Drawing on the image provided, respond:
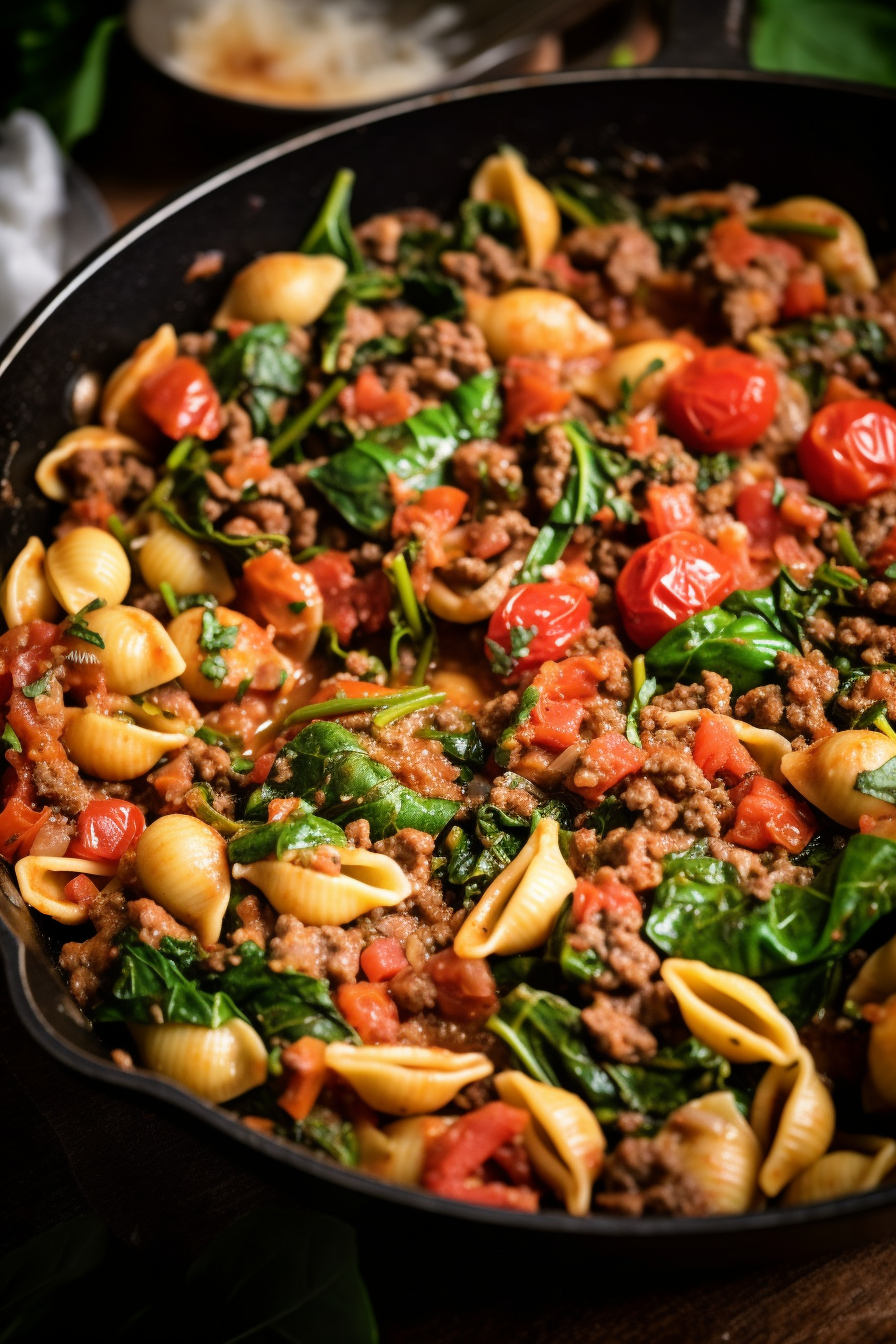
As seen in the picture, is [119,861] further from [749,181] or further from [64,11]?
[64,11]

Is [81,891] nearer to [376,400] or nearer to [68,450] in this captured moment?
[68,450]

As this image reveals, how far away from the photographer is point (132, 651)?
13.4 ft

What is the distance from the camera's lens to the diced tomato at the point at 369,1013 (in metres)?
3.45

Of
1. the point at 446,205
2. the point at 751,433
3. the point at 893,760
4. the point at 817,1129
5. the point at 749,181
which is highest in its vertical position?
the point at 446,205

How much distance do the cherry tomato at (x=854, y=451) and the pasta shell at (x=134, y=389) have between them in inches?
110

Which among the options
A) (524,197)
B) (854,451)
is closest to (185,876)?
(854,451)

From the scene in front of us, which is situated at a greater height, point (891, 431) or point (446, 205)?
point (446, 205)

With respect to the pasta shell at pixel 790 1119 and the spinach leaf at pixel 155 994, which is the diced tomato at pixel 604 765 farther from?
the spinach leaf at pixel 155 994

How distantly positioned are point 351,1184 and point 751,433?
3.34 meters

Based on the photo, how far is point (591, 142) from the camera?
5.47 m

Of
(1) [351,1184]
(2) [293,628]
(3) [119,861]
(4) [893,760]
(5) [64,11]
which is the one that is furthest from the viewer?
(5) [64,11]

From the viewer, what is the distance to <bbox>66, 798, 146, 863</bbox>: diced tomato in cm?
385

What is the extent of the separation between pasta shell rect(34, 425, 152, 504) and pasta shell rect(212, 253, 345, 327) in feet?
2.49

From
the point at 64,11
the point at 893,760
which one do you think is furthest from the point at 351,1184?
the point at 64,11
